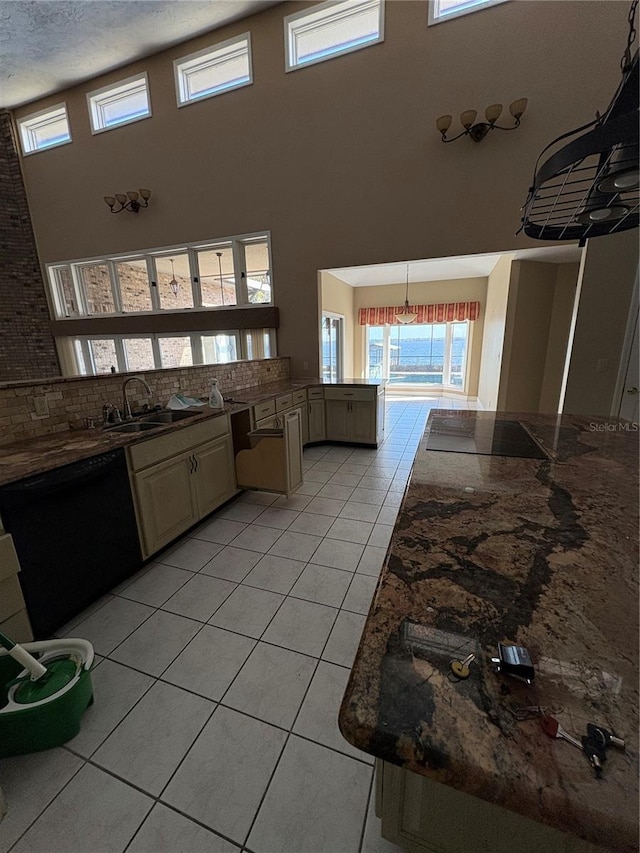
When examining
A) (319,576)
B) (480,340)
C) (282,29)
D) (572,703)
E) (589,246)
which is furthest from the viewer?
(480,340)

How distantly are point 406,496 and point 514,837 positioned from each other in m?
0.82

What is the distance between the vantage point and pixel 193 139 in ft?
16.2

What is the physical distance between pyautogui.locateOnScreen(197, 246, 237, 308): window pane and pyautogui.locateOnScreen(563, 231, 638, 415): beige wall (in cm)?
433

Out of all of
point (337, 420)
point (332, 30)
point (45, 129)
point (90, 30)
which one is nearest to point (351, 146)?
point (332, 30)

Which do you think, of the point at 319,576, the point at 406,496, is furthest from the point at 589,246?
the point at 319,576

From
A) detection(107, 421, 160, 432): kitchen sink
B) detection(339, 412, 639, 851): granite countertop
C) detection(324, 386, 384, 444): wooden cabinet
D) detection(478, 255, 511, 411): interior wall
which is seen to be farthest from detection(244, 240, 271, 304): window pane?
detection(339, 412, 639, 851): granite countertop

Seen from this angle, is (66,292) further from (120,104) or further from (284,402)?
(284,402)

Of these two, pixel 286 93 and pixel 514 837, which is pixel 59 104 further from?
pixel 514 837

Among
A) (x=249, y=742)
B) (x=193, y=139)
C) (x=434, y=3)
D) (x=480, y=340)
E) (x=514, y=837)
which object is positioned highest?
(x=434, y=3)

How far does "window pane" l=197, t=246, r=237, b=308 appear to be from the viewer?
5.22 metres

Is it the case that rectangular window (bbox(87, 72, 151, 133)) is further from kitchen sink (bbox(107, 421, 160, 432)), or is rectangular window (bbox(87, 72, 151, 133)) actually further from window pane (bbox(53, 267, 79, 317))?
kitchen sink (bbox(107, 421, 160, 432))

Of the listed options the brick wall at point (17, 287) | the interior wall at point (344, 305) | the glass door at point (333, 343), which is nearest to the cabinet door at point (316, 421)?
the glass door at point (333, 343)

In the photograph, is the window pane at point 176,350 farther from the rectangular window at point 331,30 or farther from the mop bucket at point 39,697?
the mop bucket at point 39,697

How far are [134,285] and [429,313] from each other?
582 centimetres
